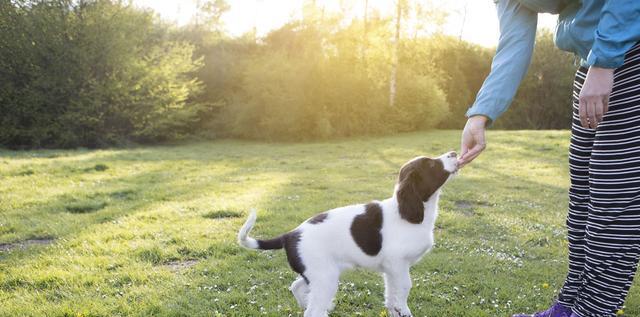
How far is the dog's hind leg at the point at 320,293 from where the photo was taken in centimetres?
338

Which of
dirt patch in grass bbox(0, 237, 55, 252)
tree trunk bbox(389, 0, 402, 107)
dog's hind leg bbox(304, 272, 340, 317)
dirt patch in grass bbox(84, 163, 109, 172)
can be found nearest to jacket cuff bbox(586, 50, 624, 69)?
dog's hind leg bbox(304, 272, 340, 317)

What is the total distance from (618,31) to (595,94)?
282 mm

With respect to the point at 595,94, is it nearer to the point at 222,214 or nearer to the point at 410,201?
the point at 410,201

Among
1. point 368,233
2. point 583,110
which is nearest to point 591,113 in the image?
point 583,110

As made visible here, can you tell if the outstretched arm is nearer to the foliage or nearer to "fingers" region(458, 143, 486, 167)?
"fingers" region(458, 143, 486, 167)

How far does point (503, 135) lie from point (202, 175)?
1417cm

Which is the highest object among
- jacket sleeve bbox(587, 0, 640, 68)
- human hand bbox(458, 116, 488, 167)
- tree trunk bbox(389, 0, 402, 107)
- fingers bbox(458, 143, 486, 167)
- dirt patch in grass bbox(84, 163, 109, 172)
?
tree trunk bbox(389, 0, 402, 107)

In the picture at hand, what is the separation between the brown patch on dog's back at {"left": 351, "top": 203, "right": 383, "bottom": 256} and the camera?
354 centimetres

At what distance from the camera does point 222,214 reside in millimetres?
7629

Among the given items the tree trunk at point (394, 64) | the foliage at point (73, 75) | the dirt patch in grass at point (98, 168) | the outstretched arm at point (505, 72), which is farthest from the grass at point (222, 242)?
the tree trunk at point (394, 64)

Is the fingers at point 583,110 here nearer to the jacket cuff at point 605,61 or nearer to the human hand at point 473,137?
the jacket cuff at point 605,61

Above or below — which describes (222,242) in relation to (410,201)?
below

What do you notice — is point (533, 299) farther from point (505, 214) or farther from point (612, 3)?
point (505, 214)

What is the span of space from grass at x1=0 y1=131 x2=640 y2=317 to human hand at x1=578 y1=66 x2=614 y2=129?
224 cm
